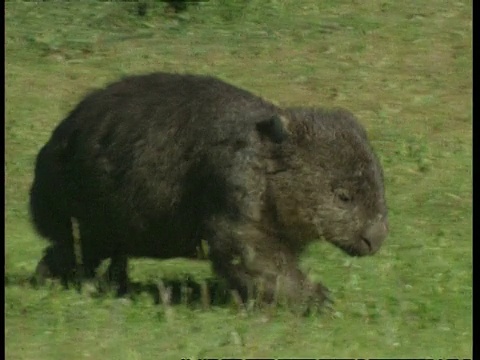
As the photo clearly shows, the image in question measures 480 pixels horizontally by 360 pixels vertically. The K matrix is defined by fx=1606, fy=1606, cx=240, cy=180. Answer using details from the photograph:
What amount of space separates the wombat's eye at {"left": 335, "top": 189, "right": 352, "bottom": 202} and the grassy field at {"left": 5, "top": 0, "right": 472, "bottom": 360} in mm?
649

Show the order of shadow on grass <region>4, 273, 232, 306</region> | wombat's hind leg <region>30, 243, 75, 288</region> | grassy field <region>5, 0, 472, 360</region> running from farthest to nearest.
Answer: wombat's hind leg <region>30, 243, 75, 288</region> < shadow on grass <region>4, 273, 232, 306</region> < grassy field <region>5, 0, 472, 360</region>

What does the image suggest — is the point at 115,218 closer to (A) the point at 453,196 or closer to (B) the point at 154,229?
(B) the point at 154,229

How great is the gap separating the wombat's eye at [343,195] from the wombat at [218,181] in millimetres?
11

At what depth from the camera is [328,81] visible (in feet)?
55.1

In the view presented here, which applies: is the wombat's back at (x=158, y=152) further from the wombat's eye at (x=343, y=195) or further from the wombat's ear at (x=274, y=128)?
the wombat's eye at (x=343, y=195)

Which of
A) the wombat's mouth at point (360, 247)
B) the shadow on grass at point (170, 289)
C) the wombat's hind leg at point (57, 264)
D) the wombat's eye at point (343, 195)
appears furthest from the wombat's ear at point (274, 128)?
the wombat's hind leg at point (57, 264)

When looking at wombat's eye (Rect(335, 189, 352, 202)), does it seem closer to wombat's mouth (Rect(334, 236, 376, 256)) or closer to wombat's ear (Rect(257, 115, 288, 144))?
wombat's mouth (Rect(334, 236, 376, 256))

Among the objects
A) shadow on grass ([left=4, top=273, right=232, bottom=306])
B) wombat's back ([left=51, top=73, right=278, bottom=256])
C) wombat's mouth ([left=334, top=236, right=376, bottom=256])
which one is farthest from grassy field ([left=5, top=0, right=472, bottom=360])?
wombat's back ([left=51, top=73, right=278, bottom=256])

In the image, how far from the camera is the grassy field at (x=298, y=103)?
8.87 meters

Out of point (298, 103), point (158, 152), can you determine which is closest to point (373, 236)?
point (158, 152)

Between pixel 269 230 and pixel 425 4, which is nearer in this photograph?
pixel 269 230

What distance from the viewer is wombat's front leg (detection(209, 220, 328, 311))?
31.2 ft

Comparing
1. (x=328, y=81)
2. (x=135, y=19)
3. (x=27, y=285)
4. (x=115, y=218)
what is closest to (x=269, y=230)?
(x=115, y=218)

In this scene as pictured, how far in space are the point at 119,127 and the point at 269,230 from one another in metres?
1.18
